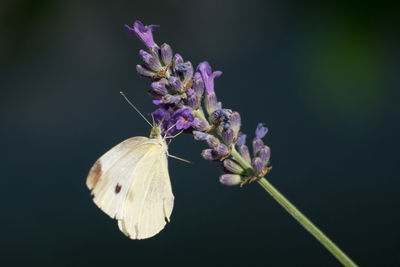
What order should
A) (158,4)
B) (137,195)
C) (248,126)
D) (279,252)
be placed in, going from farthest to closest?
(158,4) < (248,126) < (279,252) < (137,195)

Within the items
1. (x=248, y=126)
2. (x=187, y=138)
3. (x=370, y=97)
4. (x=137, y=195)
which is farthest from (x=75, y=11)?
(x=370, y=97)

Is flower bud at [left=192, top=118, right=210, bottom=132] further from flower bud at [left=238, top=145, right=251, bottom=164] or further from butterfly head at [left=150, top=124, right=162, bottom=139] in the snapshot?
butterfly head at [left=150, top=124, right=162, bottom=139]

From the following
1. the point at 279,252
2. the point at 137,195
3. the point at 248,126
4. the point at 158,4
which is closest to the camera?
the point at 137,195

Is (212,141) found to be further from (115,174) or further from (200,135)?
(115,174)

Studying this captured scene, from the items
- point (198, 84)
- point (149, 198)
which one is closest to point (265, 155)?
point (198, 84)

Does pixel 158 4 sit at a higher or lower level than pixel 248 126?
higher

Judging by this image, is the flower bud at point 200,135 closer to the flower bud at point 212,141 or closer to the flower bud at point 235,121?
the flower bud at point 212,141

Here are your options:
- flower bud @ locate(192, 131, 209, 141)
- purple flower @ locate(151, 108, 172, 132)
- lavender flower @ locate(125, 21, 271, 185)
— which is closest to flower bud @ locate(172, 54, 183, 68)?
lavender flower @ locate(125, 21, 271, 185)

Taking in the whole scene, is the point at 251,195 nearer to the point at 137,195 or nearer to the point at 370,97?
the point at 370,97
